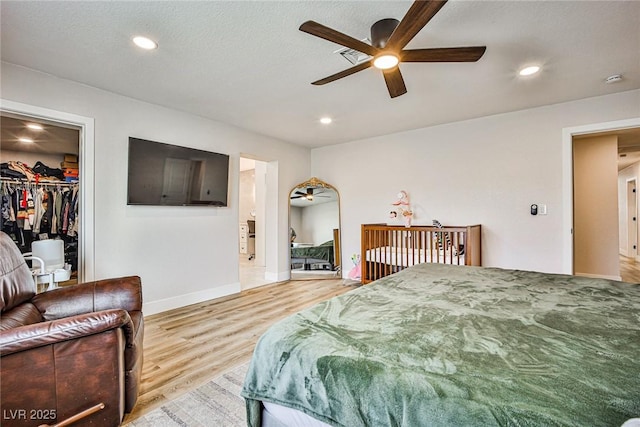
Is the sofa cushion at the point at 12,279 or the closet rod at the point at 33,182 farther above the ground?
the closet rod at the point at 33,182

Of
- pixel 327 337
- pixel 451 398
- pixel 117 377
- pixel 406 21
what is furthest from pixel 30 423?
pixel 406 21

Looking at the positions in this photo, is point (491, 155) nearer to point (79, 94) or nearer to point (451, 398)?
point (451, 398)

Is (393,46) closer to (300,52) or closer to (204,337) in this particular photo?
(300,52)

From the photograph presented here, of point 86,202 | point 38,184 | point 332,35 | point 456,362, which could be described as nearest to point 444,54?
point 332,35

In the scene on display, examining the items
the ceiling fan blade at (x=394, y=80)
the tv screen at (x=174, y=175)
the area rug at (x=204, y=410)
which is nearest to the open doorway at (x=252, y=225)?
the tv screen at (x=174, y=175)

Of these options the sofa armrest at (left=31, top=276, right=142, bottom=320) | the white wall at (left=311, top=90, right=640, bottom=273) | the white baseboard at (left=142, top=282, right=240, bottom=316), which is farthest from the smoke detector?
the white baseboard at (left=142, top=282, right=240, bottom=316)

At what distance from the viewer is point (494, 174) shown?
401 centimetres

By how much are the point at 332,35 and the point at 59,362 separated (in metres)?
2.18

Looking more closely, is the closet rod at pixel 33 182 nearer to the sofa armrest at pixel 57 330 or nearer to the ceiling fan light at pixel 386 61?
the sofa armrest at pixel 57 330

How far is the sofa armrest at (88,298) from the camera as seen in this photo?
1.85 m

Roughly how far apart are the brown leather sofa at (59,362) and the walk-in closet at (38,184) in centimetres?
256

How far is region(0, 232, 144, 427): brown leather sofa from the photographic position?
1.27 m

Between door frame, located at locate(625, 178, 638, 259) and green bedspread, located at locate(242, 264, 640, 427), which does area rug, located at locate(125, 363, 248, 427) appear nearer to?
green bedspread, located at locate(242, 264, 640, 427)

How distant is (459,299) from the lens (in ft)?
5.35
